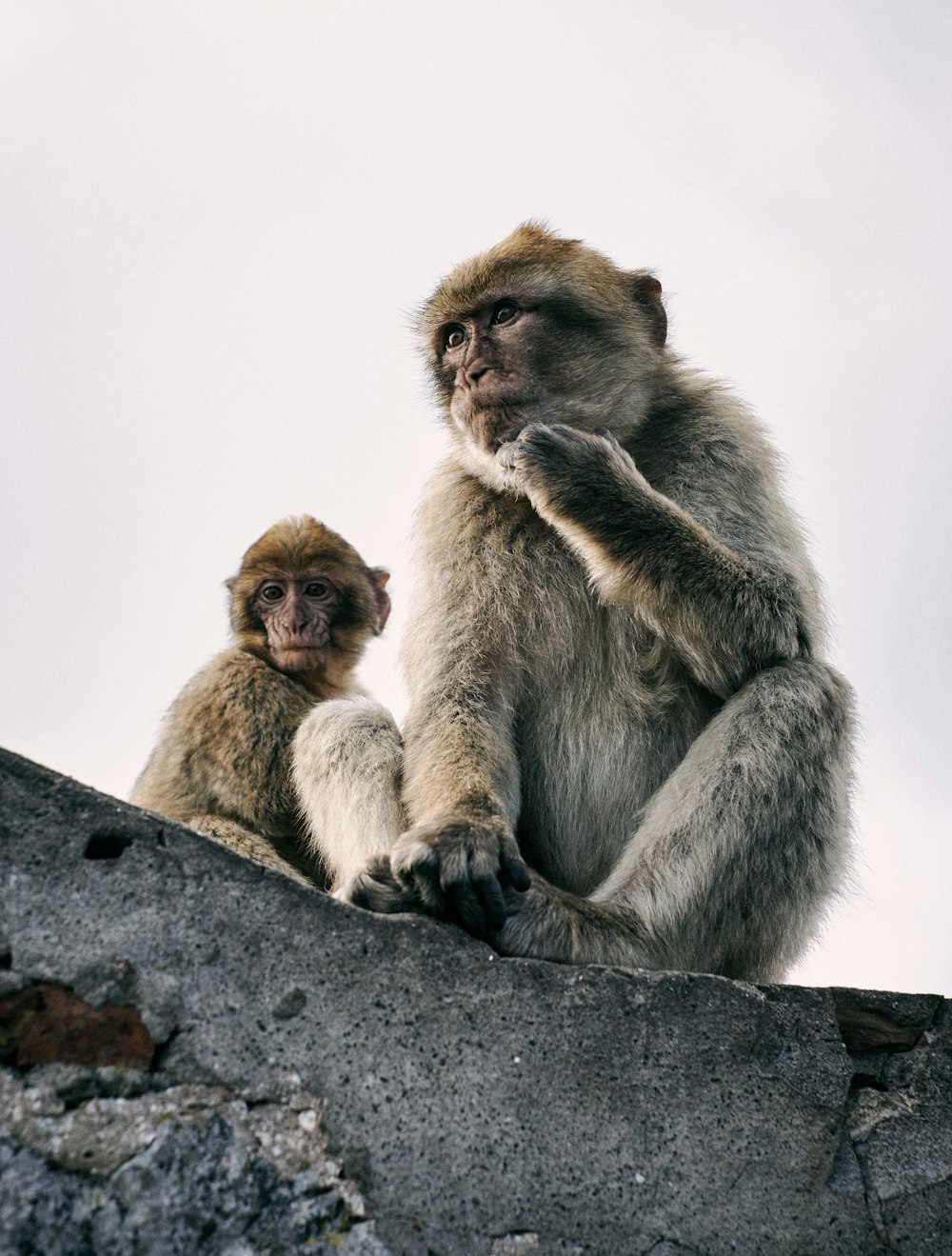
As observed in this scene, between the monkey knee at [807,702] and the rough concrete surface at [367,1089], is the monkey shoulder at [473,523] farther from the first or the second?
the rough concrete surface at [367,1089]

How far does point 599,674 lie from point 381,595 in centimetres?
212

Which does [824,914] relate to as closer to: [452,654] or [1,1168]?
[452,654]

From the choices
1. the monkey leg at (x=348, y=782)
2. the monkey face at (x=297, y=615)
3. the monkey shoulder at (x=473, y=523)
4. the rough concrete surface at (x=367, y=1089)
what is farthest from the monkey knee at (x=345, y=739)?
the monkey face at (x=297, y=615)

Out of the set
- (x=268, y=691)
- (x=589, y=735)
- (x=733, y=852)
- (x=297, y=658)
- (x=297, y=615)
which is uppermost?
(x=297, y=615)

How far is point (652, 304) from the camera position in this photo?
374 centimetres

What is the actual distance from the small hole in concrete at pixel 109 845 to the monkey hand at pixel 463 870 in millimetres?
564

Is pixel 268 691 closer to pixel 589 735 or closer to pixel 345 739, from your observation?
pixel 345 739

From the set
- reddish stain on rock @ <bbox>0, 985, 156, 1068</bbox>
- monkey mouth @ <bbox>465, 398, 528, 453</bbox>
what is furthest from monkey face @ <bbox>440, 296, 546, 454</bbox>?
reddish stain on rock @ <bbox>0, 985, 156, 1068</bbox>

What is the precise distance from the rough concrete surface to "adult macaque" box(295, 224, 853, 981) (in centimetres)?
28

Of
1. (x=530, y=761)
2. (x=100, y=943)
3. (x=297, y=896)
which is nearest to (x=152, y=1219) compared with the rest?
(x=100, y=943)

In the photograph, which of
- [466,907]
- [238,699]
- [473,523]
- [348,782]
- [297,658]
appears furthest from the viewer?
[297,658]

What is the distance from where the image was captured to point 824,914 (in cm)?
283

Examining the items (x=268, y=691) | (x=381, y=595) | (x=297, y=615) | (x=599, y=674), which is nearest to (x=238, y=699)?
(x=268, y=691)

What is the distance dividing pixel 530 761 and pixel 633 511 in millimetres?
627
